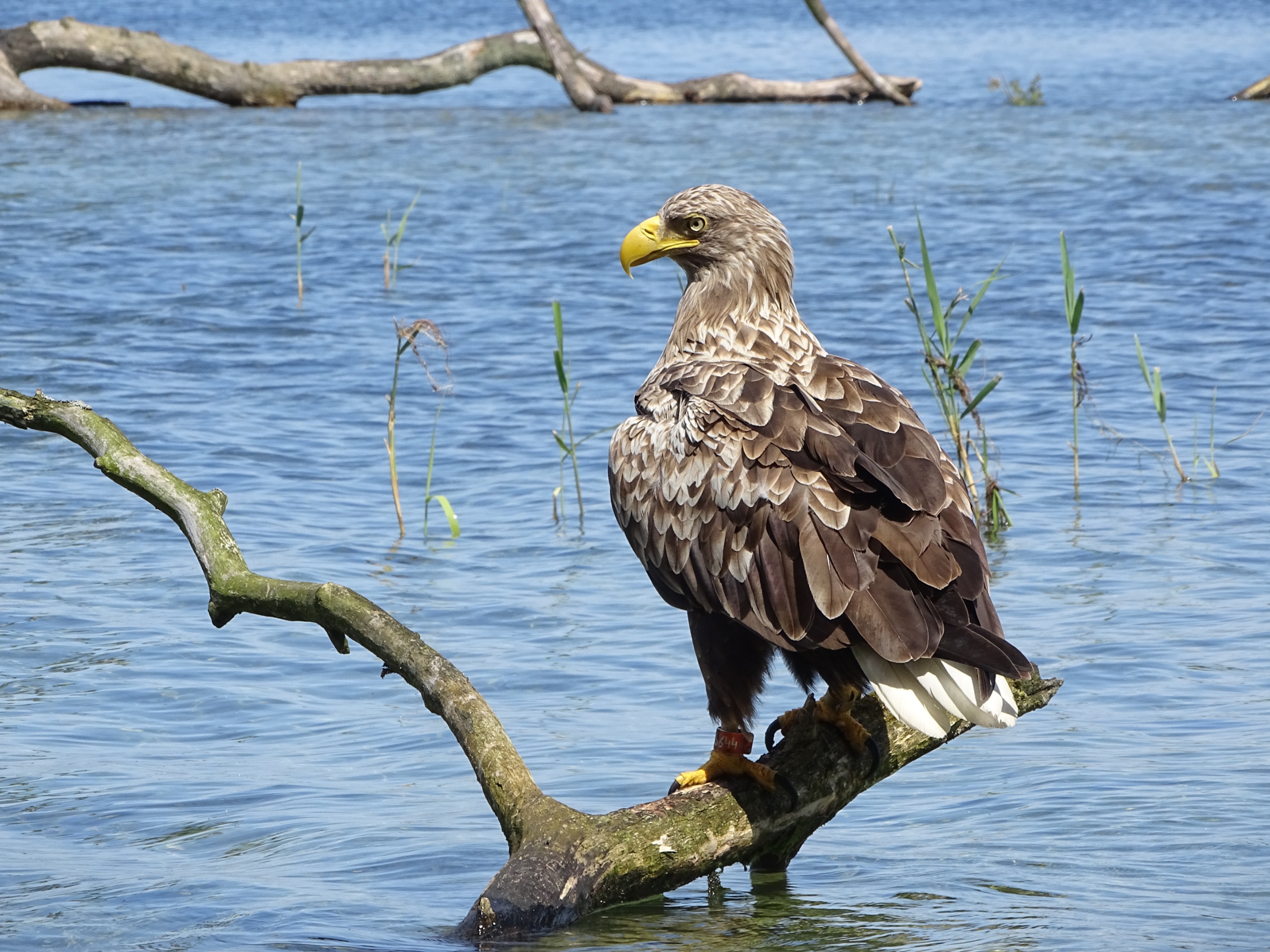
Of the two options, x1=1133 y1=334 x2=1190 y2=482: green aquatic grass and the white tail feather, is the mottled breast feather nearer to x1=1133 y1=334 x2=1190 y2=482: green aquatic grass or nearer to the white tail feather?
the white tail feather

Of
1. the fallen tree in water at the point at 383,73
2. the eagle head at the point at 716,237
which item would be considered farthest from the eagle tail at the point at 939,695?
the fallen tree in water at the point at 383,73

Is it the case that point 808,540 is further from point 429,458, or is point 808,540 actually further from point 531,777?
point 429,458

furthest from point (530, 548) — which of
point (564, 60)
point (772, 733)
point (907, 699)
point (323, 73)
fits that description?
point (323, 73)

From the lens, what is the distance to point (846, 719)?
4316 millimetres

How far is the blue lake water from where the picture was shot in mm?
4754

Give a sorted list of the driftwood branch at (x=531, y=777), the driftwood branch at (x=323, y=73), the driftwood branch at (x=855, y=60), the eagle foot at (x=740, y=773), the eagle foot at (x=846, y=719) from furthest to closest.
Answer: the driftwood branch at (x=323, y=73)
the driftwood branch at (x=855, y=60)
the eagle foot at (x=846, y=719)
the eagle foot at (x=740, y=773)
the driftwood branch at (x=531, y=777)

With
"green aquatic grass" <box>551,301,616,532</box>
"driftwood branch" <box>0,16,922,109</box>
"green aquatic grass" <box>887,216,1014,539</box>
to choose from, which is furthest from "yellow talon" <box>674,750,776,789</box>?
"driftwood branch" <box>0,16,922,109</box>

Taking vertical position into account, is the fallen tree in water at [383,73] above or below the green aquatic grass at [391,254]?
above

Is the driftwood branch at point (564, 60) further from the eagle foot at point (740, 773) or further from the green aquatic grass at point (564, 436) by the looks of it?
the eagle foot at point (740, 773)

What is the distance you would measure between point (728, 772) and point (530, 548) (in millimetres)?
3807

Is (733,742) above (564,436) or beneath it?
beneath

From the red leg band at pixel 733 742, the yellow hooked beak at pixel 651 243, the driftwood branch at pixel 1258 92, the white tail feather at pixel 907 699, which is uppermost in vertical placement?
the driftwood branch at pixel 1258 92

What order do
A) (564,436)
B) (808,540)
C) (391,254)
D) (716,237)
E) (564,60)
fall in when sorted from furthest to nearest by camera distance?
(564,60)
(391,254)
(564,436)
(716,237)
(808,540)

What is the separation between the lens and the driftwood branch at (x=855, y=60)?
68.7 feet
